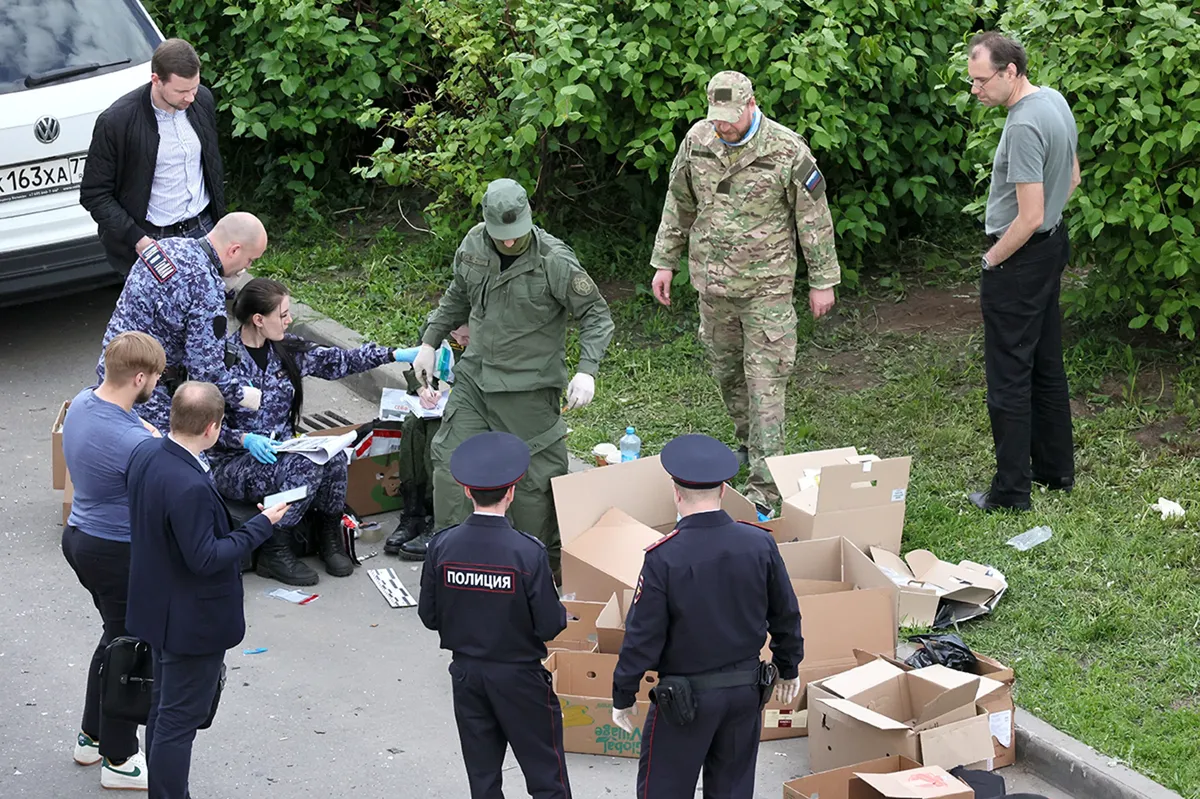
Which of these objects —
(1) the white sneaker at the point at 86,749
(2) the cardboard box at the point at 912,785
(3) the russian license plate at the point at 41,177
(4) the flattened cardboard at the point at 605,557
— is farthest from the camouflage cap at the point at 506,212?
(3) the russian license plate at the point at 41,177

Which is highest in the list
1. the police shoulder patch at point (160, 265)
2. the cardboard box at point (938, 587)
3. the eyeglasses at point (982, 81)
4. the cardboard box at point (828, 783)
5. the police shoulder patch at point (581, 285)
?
the eyeglasses at point (982, 81)

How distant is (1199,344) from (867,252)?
7.45 feet

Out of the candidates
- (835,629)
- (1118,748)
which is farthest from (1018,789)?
(835,629)

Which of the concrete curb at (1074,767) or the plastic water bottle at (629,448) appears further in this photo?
the plastic water bottle at (629,448)

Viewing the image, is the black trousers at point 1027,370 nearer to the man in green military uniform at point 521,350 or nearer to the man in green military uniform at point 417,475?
the man in green military uniform at point 521,350

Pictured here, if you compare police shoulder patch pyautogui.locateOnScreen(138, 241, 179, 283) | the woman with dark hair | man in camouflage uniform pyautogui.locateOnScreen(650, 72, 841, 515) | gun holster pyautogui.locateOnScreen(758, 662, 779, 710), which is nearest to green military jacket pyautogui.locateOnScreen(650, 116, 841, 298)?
man in camouflage uniform pyautogui.locateOnScreen(650, 72, 841, 515)

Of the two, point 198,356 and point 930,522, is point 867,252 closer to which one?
point 930,522

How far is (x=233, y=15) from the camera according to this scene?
9641 mm

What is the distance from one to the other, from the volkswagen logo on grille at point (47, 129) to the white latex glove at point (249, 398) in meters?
2.72

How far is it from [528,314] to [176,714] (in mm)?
2345

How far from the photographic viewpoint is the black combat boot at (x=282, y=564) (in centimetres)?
632

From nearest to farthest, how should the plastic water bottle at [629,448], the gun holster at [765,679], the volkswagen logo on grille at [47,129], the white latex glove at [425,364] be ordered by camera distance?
the gun holster at [765,679] → the white latex glove at [425,364] → the plastic water bottle at [629,448] → the volkswagen logo on grille at [47,129]

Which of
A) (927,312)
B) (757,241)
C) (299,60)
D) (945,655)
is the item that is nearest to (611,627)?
(945,655)

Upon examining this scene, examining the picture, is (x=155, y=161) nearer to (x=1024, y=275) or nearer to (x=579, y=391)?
(x=579, y=391)
